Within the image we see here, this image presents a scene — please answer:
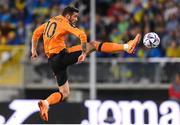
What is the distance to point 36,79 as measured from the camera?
70.5 feet

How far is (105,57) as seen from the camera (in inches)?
829

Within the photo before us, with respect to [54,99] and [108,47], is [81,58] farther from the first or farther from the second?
[54,99]

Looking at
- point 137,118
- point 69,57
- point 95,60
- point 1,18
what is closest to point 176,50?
point 95,60

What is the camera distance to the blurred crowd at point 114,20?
20906mm

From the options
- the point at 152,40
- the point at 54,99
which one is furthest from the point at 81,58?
the point at 152,40

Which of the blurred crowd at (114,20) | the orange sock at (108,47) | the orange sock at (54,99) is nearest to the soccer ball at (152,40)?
the orange sock at (108,47)

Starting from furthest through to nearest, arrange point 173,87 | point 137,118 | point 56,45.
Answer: point 173,87 → point 137,118 → point 56,45

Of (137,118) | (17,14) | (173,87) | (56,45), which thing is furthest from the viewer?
(17,14)

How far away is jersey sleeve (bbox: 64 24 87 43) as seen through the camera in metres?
14.0

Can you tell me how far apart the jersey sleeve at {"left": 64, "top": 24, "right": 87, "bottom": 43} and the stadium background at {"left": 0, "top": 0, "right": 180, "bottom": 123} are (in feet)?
18.6

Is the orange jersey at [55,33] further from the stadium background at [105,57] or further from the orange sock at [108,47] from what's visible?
the stadium background at [105,57]

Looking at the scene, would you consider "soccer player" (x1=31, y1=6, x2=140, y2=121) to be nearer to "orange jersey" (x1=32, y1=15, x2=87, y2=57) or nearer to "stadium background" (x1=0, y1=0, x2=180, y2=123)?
"orange jersey" (x1=32, y1=15, x2=87, y2=57)

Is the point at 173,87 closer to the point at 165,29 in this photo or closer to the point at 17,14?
the point at 165,29

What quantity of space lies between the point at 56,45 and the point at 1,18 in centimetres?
823
